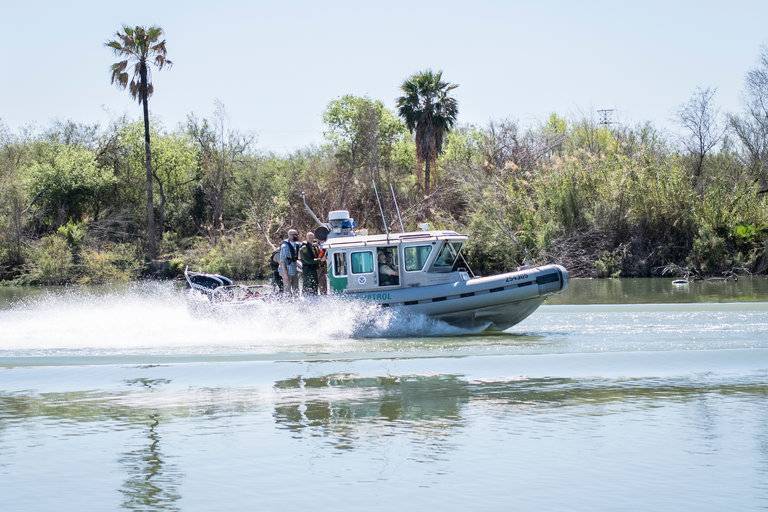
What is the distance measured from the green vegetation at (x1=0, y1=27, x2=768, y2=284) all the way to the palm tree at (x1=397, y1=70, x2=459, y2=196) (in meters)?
0.07

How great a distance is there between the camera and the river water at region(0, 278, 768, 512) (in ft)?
37.3

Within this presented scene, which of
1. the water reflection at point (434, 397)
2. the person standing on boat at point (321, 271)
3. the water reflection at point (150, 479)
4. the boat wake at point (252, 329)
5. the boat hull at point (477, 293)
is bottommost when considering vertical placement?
the water reflection at point (150, 479)

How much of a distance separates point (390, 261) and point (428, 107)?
34.0m

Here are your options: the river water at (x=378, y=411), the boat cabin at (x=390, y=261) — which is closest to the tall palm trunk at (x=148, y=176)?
the river water at (x=378, y=411)

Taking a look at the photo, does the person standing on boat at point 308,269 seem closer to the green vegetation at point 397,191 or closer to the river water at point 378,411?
the river water at point 378,411

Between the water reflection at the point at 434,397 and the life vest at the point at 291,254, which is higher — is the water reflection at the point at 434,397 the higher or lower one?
the lower one

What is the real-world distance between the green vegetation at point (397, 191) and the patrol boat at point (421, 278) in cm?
2147

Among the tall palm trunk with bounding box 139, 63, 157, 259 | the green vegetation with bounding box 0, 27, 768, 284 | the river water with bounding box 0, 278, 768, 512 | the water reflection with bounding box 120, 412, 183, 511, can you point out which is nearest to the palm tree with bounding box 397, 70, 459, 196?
the green vegetation with bounding box 0, 27, 768, 284

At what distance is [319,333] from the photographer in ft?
73.5

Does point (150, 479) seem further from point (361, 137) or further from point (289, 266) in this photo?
point (361, 137)

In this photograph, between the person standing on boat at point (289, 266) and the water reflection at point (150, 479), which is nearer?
the water reflection at point (150, 479)

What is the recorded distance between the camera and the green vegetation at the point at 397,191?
43.4 metres

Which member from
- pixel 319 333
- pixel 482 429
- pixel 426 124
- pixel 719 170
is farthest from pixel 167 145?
pixel 482 429

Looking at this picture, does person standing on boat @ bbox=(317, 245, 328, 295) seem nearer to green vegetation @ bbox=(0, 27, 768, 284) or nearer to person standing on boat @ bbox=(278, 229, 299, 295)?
→ person standing on boat @ bbox=(278, 229, 299, 295)
